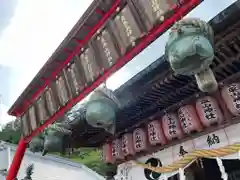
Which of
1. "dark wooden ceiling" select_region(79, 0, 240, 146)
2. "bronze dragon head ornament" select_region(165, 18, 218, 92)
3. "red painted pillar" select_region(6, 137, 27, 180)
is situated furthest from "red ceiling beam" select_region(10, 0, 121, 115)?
"dark wooden ceiling" select_region(79, 0, 240, 146)

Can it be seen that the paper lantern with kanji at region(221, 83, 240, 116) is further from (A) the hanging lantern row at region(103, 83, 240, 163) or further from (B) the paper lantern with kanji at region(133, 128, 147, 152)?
(B) the paper lantern with kanji at region(133, 128, 147, 152)

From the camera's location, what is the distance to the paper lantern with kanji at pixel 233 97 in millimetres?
5098

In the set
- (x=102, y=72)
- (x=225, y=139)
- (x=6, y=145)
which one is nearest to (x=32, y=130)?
(x=102, y=72)

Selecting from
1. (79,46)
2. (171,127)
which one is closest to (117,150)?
(171,127)

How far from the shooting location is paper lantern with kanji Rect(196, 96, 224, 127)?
17.7 ft

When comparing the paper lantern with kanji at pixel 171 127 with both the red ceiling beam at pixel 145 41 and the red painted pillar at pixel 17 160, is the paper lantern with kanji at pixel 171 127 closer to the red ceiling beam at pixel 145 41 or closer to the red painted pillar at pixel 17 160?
the red ceiling beam at pixel 145 41

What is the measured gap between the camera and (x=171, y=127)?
613 cm

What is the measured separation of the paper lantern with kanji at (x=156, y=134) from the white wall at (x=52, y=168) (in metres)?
8.80

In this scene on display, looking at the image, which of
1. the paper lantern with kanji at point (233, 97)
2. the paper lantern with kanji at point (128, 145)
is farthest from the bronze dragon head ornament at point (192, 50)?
the paper lantern with kanji at point (128, 145)

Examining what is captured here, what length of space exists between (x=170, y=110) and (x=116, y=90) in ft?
4.56

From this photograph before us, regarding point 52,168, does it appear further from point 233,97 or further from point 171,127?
point 233,97

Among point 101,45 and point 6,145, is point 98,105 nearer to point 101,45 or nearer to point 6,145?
point 101,45

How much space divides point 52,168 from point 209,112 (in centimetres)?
1178

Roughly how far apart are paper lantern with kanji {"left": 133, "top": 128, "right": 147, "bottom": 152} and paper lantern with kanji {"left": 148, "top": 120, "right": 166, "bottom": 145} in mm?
292
